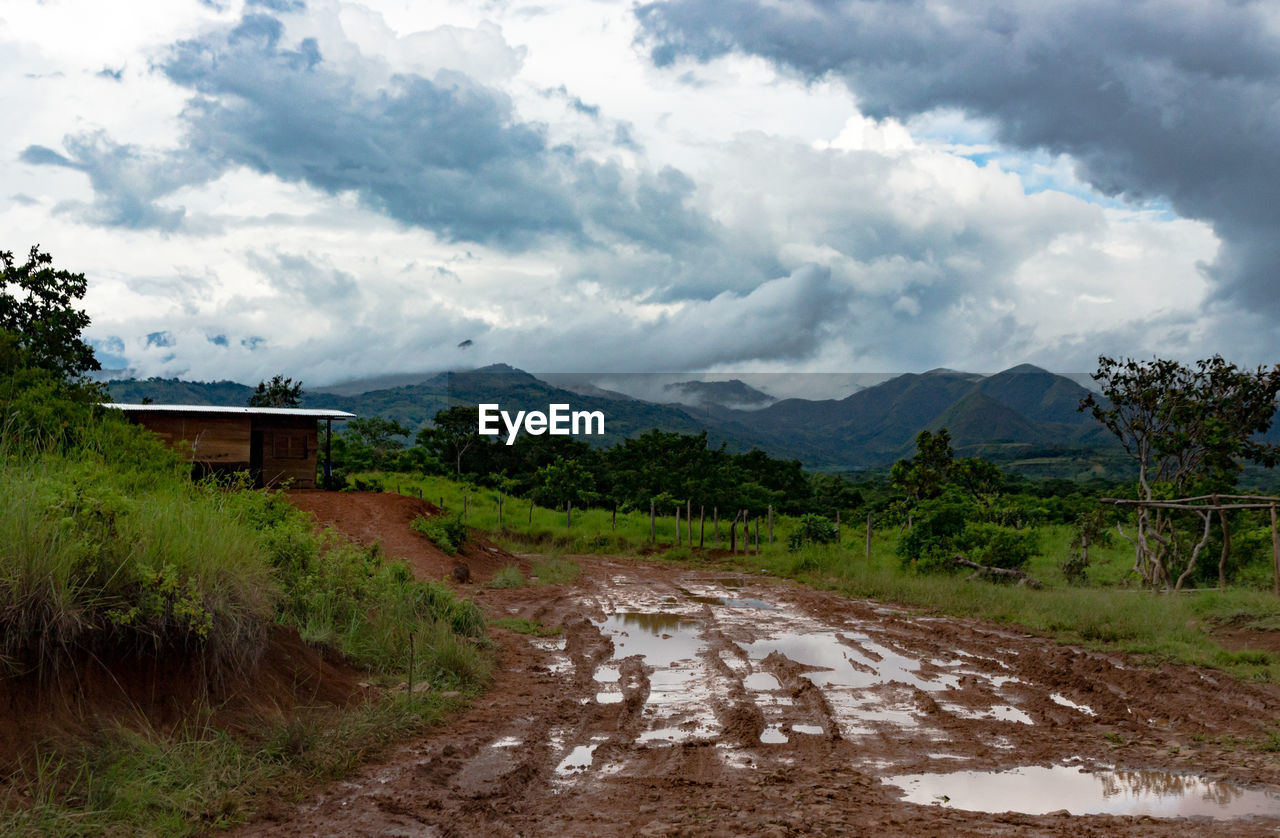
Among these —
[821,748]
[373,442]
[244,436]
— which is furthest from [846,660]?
[373,442]

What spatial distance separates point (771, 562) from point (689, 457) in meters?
22.0

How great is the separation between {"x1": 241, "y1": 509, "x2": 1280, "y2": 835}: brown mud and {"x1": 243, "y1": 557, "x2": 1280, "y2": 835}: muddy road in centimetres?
2

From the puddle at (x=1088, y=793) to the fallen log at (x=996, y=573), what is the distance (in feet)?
39.8

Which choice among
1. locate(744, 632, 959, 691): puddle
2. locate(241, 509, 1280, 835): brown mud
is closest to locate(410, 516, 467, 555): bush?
locate(241, 509, 1280, 835): brown mud

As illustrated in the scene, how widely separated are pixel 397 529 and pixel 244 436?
7.45m

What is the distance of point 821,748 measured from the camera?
23.0ft

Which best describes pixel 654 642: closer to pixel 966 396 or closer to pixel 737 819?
pixel 737 819

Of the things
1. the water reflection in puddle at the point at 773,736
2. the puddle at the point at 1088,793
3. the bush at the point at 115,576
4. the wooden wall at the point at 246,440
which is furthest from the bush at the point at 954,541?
the bush at the point at 115,576

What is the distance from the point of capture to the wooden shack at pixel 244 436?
2425cm

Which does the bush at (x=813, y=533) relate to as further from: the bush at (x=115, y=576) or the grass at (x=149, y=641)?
the bush at (x=115, y=576)

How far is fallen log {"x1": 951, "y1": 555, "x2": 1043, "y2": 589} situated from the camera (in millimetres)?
17859

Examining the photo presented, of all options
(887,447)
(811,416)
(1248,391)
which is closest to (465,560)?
(1248,391)

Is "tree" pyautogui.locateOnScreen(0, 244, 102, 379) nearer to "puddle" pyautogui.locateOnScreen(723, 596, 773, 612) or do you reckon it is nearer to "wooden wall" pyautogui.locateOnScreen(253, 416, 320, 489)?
"wooden wall" pyautogui.locateOnScreen(253, 416, 320, 489)

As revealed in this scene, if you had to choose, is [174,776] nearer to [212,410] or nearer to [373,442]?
[212,410]
